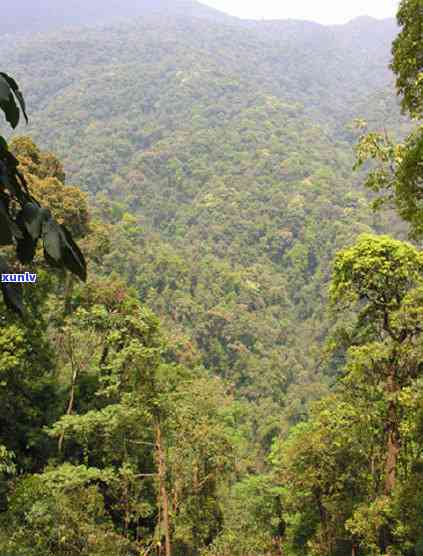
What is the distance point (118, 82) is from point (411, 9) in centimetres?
14913

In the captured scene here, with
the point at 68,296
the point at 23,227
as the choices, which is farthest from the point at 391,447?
the point at 68,296

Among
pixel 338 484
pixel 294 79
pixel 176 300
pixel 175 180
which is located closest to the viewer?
pixel 338 484

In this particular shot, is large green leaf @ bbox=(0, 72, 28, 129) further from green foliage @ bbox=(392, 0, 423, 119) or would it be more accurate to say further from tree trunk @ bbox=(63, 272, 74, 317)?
tree trunk @ bbox=(63, 272, 74, 317)

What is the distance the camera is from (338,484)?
39.2 ft

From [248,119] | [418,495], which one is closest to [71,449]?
[418,495]

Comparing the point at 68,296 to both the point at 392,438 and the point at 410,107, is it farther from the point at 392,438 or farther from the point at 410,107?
the point at 410,107

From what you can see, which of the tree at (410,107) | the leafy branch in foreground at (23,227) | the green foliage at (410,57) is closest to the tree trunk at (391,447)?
the tree at (410,107)

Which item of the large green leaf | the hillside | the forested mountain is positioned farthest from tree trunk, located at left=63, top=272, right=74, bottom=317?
the large green leaf

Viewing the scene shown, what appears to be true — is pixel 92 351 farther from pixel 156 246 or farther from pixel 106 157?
pixel 106 157

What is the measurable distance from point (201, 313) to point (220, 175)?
5212 centimetres

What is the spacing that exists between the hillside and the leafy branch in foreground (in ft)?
30.0

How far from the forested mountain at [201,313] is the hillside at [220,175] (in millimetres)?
403

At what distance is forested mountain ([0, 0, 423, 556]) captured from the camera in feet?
28.7

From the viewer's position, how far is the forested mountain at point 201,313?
875 centimetres
